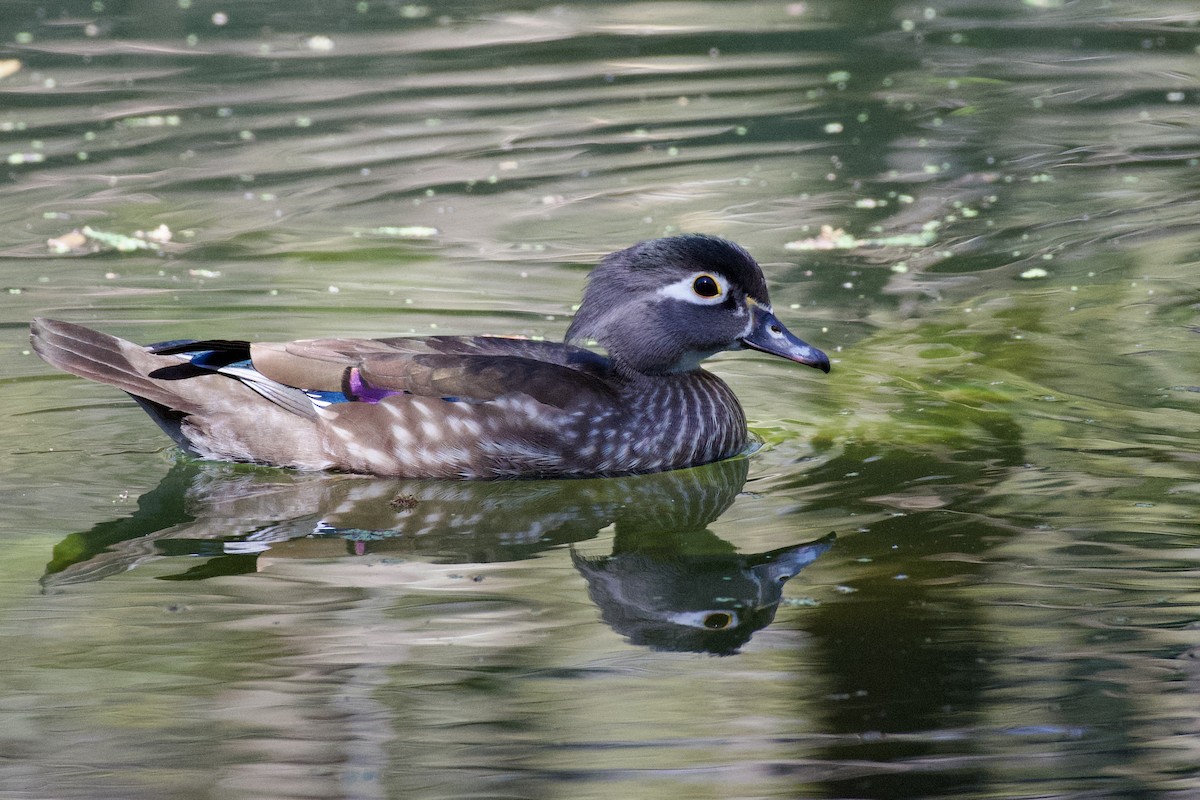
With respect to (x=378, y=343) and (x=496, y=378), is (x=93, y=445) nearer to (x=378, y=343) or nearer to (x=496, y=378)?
(x=378, y=343)

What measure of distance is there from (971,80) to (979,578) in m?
9.02

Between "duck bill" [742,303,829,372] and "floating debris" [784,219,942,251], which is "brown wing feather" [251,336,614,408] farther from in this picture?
"floating debris" [784,219,942,251]

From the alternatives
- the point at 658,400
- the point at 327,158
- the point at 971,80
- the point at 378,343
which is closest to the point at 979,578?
the point at 658,400

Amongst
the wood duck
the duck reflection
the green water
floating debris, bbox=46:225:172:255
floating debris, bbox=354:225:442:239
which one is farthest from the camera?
floating debris, bbox=354:225:442:239

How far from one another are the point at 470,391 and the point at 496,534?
816mm

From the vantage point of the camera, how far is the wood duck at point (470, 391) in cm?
691

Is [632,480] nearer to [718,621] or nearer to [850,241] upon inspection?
[718,621]

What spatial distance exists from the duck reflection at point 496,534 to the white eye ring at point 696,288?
71 cm

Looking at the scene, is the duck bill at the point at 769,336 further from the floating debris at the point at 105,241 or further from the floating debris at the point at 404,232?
the floating debris at the point at 105,241

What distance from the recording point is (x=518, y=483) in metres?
6.96

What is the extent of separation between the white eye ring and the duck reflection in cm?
71

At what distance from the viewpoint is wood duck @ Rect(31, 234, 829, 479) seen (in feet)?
22.7

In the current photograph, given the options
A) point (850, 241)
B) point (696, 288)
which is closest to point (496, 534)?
point (696, 288)

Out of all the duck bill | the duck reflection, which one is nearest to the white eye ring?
the duck bill
